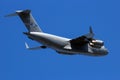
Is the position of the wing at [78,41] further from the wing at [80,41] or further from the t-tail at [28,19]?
the t-tail at [28,19]

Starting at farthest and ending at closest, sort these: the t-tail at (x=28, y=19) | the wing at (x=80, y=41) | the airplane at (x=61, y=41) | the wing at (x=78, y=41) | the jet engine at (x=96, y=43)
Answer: the jet engine at (x=96, y=43)
the t-tail at (x=28, y=19)
the wing at (x=78, y=41)
the wing at (x=80, y=41)
the airplane at (x=61, y=41)

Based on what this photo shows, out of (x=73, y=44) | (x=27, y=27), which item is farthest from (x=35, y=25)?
(x=73, y=44)

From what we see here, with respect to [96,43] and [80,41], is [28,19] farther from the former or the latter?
[96,43]

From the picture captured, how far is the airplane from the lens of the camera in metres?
64.1

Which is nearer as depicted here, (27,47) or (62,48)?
A: (62,48)

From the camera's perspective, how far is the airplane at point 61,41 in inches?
2522

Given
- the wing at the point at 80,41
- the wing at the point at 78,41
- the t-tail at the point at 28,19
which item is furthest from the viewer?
the t-tail at the point at 28,19

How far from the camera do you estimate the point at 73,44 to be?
65.4 meters

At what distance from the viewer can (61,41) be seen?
65.0m

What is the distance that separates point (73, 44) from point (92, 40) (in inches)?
102

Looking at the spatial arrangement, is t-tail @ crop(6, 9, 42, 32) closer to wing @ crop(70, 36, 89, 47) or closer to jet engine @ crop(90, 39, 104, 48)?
wing @ crop(70, 36, 89, 47)

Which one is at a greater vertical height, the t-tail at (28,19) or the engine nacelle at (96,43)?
the t-tail at (28,19)

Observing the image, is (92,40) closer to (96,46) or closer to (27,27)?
(96,46)

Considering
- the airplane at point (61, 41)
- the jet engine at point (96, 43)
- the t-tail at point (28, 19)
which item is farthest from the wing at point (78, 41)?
the t-tail at point (28, 19)
